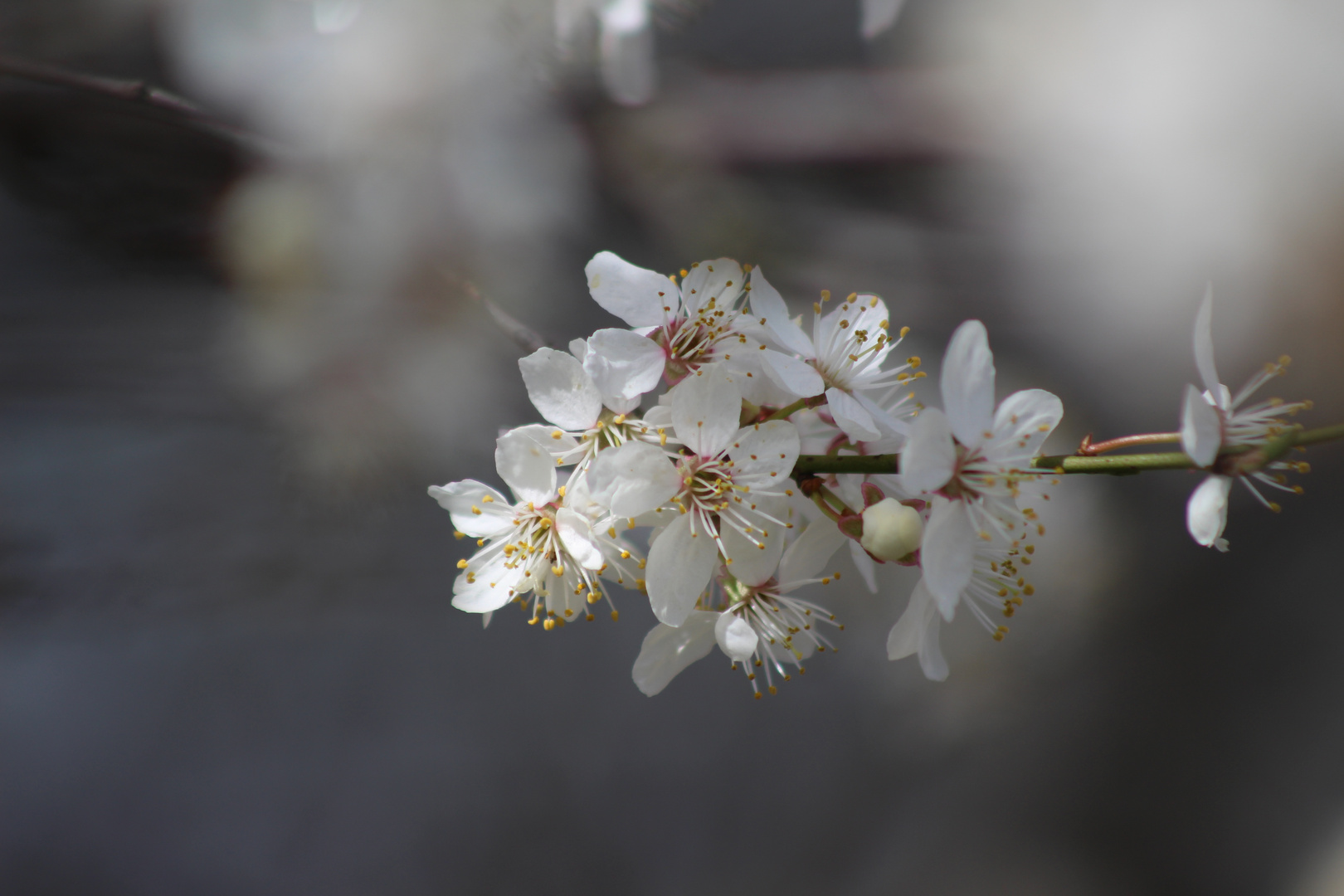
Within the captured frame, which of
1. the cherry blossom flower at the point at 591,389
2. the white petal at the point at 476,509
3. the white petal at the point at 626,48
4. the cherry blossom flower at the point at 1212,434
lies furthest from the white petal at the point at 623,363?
the white petal at the point at 626,48

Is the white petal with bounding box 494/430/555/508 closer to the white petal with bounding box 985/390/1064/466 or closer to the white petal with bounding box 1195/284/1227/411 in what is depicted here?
the white petal with bounding box 985/390/1064/466

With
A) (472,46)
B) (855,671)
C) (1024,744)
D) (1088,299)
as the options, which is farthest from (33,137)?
(1024,744)

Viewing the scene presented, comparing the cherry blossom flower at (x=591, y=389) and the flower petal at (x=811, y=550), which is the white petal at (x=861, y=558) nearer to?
the flower petal at (x=811, y=550)

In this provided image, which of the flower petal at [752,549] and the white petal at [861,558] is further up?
the flower petal at [752,549]

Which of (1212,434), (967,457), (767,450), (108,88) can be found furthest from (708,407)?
(108,88)

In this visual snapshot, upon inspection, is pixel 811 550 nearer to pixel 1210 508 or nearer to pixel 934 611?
pixel 934 611

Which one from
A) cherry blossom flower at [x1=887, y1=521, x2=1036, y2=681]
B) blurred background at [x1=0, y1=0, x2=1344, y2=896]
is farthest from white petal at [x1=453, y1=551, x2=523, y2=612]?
blurred background at [x1=0, y1=0, x2=1344, y2=896]

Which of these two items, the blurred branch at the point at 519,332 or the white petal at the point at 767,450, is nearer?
the white petal at the point at 767,450
